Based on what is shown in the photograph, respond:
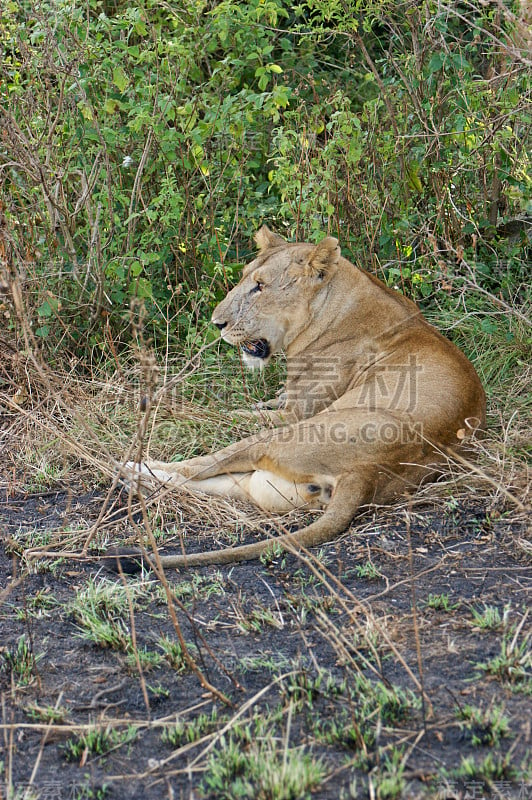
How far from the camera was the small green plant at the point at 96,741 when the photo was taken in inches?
107

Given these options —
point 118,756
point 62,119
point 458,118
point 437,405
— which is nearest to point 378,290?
point 437,405

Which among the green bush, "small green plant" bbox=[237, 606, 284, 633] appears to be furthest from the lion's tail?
the green bush

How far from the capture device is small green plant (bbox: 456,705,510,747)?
2.61m

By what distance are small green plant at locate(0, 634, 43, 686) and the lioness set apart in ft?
2.41

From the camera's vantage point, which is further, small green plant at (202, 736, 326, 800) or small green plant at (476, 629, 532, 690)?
small green plant at (476, 629, 532, 690)

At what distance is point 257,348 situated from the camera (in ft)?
17.2

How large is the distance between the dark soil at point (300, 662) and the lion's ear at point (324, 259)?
1394 millimetres

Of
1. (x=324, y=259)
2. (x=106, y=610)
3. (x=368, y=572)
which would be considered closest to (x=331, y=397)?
(x=324, y=259)

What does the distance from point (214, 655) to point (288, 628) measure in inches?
12.9

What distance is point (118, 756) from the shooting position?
2.71 metres

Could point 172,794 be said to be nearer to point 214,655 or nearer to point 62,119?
point 214,655

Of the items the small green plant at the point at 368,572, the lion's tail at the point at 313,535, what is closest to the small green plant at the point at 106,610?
the lion's tail at the point at 313,535

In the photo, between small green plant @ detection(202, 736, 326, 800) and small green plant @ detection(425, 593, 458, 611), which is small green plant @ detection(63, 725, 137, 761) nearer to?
small green plant @ detection(202, 736, 326, 800)

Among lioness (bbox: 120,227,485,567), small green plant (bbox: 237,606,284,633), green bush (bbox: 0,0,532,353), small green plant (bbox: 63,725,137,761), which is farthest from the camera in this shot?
green bush (bbox: 0,0,532,353)
